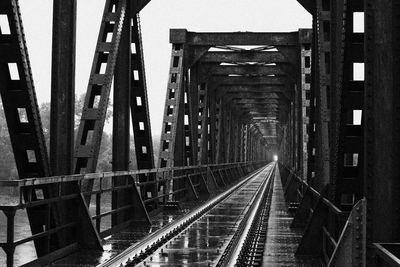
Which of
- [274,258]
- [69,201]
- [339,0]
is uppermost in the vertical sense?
[339,0]

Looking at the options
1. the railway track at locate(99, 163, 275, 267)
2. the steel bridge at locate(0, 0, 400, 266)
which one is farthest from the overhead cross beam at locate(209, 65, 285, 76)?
the railway track at locate(99, 163, 275, 267)

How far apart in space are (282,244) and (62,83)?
429cm

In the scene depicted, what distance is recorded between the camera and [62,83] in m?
9.80

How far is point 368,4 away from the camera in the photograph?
5.49 meters

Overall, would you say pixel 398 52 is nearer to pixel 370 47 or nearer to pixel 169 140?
pixel 370 47

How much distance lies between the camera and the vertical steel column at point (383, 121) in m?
5.37

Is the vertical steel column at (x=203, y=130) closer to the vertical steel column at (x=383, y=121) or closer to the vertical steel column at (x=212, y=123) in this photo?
the vertical steel column at (x=212, y=123)

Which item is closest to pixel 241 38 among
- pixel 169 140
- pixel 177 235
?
pixel 169 140

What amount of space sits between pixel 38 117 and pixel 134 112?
640 centimetres

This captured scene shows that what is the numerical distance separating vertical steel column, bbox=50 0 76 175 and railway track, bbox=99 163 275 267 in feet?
5.58

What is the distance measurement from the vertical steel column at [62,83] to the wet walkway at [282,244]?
127 inches

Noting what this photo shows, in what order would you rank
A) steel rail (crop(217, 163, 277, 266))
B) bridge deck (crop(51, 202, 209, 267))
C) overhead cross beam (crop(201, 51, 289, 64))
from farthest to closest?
overhead cross beam (crop(201, 51, 289, 64)) → steel rail (crop(217, 163, 277, 266)) → bridge deck (crop(51, 202, 209, 267))

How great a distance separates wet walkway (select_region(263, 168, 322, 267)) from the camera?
905 centimetres

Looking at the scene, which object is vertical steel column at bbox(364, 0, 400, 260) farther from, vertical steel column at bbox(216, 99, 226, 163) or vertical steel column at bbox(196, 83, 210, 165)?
vertical steel column at bbox(216, 99, 226, 163)
